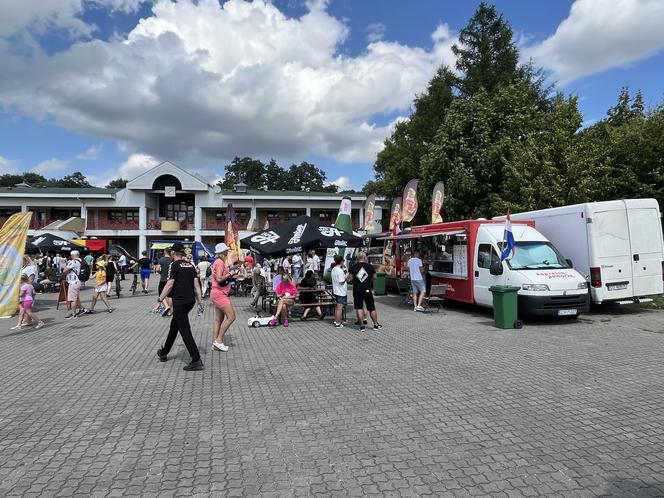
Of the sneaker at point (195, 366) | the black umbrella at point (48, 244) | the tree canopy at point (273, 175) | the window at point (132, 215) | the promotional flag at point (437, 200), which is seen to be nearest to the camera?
the sneaker at point (195, 366)

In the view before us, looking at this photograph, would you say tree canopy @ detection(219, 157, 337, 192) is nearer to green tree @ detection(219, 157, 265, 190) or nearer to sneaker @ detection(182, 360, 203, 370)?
green tree @ detection(219, 157, 265, 190)

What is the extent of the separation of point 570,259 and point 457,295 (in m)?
3.06

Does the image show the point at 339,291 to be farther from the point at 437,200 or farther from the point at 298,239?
the point at 437,200

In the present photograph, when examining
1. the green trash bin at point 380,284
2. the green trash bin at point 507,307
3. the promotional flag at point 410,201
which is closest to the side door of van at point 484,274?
the green trash bin at point 507,307

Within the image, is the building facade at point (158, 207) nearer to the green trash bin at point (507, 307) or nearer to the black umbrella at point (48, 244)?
the black umbrella at point (48, 244)

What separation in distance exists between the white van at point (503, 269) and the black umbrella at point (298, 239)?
2.84 m

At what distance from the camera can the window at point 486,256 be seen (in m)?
11.2

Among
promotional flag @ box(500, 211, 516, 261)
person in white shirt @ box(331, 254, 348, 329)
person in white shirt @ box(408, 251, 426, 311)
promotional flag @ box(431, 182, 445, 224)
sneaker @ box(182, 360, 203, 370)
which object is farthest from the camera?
promotional flag @ box(431, 182, 445, 224)

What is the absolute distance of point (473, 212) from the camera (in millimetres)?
23719

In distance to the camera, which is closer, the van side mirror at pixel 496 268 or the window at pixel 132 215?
the van side mirror at pixel 496 268

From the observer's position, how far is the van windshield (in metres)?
10.8

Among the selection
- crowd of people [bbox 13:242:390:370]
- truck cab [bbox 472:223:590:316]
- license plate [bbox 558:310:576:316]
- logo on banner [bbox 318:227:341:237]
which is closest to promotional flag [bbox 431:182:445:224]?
crowd of people [bbox 13:242:390:370]

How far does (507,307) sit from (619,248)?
3855 millimetres

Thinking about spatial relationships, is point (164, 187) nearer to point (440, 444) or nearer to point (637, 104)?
point (637, 104)
